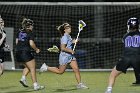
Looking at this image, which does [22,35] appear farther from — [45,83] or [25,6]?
[25,6]

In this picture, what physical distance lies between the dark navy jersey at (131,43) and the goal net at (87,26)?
9.79 meters

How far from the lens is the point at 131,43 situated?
11.3 m

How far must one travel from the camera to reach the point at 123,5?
20172 millimetres

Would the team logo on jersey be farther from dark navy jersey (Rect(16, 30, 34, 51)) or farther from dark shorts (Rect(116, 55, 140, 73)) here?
dark navy jersey (Rect(16, 30, 34, 51))

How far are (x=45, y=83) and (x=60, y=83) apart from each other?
0.44 meters

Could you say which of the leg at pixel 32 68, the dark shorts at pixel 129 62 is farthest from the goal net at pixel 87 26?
the dark shorts at pixel 129 62

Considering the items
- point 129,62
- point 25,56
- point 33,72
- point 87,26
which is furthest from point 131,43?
point 87,26

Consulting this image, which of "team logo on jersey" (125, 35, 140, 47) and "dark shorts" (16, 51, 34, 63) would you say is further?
"dark shorts" (16, 51, 34, 63)

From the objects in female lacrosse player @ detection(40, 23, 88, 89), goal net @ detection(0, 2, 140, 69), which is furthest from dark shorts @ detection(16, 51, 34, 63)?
goal net @ detection(0, 2, 140, 69)

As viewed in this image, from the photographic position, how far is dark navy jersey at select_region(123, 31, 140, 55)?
11.3 m

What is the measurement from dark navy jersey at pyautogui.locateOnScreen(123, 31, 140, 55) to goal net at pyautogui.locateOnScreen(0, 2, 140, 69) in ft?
32.1

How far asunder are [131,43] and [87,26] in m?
10.9

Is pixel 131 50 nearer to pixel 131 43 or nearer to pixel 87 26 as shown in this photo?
pixel 131 43

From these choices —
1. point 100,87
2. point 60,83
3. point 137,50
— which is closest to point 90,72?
point 60,83
